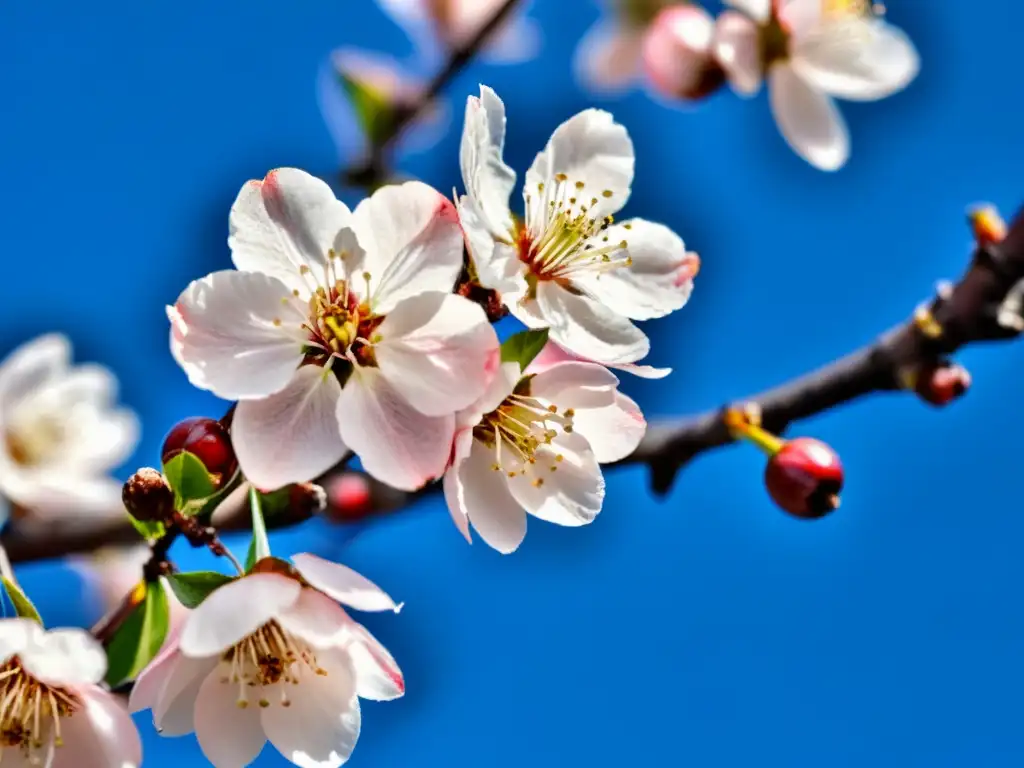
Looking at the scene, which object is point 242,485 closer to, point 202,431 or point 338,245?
point 202,431

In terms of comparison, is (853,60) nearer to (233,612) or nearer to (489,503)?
(489,503)

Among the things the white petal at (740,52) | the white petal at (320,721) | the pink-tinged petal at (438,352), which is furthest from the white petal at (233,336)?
the white petal at (740,52)

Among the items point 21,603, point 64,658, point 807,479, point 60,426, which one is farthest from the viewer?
point 60,426

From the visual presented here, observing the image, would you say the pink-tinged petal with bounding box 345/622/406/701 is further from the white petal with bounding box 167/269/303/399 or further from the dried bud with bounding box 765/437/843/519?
the dried bud with bounding box 765/437/843/519

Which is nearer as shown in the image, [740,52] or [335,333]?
[335,333]

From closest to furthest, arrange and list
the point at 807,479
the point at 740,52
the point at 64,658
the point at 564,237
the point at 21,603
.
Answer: the point at 64,658 < the point at 21,603 < the point at 564,237 < the point at 807,479 < the point at 740,52

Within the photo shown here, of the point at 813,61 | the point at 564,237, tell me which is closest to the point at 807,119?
the point at 813,61

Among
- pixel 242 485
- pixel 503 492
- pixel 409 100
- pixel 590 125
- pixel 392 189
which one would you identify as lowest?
pixel 242 485

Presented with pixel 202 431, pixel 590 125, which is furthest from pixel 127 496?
pixel 590 125
